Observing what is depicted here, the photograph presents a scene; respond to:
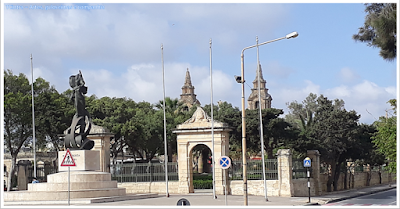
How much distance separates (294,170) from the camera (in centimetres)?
3344

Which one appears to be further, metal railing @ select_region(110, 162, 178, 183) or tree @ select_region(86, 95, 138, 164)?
tree @ select_region(86, 95, 138, 164)

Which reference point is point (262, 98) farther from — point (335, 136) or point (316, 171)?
point (316, 171)

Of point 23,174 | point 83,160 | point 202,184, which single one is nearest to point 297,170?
point 202,184

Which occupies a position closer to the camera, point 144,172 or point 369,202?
point 369,202

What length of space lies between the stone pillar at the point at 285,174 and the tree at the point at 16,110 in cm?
1859

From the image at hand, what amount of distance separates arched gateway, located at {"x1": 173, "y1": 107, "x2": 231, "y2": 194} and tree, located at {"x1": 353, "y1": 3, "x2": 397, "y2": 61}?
522 inches

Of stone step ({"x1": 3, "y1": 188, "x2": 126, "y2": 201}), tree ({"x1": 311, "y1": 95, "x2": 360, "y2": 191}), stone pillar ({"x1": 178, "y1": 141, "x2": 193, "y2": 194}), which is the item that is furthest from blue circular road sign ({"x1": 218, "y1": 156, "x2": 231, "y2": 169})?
tree ({"x1": 311, "y1": 95, "x2": 360, "y2": 191})

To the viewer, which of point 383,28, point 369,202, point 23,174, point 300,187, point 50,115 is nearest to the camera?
point 383,28

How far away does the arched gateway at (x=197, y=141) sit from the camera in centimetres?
3284

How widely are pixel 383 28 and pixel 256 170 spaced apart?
654 inches

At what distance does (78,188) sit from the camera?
82.1ft

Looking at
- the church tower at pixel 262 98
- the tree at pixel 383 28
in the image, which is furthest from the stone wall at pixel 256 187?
the church tower at pixel 262 98

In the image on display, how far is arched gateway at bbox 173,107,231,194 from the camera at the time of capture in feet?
108

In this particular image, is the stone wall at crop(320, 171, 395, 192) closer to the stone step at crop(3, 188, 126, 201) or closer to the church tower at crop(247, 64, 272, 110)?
the stone step at crop(3, 188, 126, 201)
